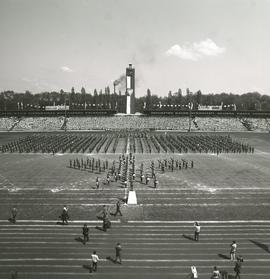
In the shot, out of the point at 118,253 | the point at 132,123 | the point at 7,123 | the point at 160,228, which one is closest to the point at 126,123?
the point at 132,123

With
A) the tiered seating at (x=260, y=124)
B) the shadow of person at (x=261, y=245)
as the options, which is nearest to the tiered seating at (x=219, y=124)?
the tiered seating at (x=260, y=124)

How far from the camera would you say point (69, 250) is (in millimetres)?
18375

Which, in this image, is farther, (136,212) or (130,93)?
(130,93)

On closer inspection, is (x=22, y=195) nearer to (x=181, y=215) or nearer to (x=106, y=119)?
(x=181, y=215)

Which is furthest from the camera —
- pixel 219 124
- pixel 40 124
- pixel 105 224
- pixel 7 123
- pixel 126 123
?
pixel 126 123

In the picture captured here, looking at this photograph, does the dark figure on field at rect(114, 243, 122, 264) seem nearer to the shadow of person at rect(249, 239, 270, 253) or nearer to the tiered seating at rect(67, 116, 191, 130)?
the shadow of person at rect(249, 239, 270, 253)

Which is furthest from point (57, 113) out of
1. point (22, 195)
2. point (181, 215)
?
point (181, 215)

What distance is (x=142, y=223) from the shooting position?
2255cm

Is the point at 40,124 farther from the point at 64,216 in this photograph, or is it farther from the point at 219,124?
the point at 64,216

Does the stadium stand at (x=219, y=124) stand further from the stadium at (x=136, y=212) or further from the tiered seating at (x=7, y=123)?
the tiered seating at (x=7, y=123)

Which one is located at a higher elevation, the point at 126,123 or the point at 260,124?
the point at 260,124

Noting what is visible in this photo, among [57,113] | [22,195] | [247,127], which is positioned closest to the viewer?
[22,195]

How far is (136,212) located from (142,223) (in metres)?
2.22

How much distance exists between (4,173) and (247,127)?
7294 centimetres
